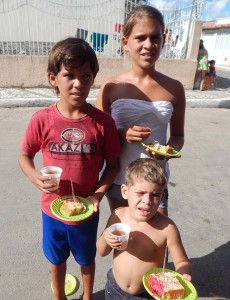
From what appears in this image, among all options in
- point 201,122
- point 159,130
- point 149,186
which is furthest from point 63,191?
point 201,122

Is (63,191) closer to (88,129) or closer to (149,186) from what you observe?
(88,129)

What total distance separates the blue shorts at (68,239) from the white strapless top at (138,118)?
409mm

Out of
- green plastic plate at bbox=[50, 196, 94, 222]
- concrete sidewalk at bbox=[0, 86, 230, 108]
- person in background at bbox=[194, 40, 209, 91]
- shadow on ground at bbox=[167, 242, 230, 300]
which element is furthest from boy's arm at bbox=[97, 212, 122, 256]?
person in background at bbox=[194, 40, 209, 91]

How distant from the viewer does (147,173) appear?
5.78 feet

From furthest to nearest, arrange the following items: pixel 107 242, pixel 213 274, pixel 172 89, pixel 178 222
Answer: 1. pixel 178 222
2. pixel 213 274
3. pixel 172 89
4. pixel 107 242

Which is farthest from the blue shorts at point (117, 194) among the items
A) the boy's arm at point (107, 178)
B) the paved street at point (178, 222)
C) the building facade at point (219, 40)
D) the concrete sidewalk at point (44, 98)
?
→ the building facade at point (219, 40)

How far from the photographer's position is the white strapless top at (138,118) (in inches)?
80.0

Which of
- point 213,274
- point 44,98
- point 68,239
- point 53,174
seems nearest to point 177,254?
point 68,239

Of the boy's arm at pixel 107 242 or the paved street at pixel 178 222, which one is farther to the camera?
the paved street at pixel 178 222

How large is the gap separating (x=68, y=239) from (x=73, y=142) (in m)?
0.68

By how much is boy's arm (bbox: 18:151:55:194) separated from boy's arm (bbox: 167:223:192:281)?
76 centimetres

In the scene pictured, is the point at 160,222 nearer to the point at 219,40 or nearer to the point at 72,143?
the point at 72,143

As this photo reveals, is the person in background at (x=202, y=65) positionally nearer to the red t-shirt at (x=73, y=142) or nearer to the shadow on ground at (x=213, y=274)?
the shadow on ground at (x=213, y=274)

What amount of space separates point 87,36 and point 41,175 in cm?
825
